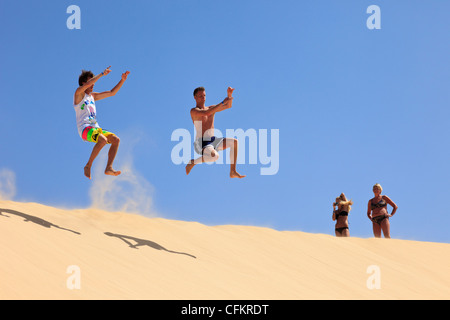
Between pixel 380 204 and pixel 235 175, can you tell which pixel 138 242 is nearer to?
pixel 235 175

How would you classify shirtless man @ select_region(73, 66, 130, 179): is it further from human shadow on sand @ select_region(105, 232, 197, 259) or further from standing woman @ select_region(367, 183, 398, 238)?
standing woman @ select_region(367, 183, 398, 238)

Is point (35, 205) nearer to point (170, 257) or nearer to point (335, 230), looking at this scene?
point (170, 257)

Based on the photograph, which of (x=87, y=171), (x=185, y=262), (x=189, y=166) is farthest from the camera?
(x=189, y=166)

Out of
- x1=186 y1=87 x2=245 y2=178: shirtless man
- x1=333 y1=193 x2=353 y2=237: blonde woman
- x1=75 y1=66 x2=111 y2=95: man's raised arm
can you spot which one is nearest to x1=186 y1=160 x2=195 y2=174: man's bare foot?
x1=186 y1=87 x2=245 y2=178: shirtless man

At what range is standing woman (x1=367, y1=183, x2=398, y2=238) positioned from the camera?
12500mm


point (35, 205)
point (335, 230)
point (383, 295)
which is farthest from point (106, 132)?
point (335, 230)

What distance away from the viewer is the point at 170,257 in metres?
7.60

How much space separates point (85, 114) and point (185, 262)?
9.10 feet

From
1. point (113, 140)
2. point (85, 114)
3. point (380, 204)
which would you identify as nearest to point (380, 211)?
point (380, 204)

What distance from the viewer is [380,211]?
12.5 meters

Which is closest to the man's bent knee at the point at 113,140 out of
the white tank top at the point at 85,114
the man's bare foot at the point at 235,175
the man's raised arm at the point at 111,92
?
the white tank top at the point at 85,114
